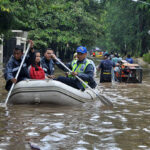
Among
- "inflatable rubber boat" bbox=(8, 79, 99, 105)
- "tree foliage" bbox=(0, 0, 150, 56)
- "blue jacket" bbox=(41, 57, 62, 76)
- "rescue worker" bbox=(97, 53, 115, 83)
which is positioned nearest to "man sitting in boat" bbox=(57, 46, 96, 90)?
"inflatable rubber boat" bbox=(8, 79, 99, 105)

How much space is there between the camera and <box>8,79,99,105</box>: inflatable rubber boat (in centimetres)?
1118

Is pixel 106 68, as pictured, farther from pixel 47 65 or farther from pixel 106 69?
pixel 47 65

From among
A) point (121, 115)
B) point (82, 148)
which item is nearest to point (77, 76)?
point (121, 115)

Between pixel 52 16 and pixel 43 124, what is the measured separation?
1210 inches

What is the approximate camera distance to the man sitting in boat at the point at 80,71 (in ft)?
39.1

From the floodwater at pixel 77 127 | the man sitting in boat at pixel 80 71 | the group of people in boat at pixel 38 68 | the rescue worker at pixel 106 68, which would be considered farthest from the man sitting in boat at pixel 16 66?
the rescue worker at pixel 106 68

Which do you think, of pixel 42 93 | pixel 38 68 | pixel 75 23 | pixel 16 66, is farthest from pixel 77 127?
pixel 75 23

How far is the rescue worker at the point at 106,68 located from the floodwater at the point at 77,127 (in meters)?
7.29

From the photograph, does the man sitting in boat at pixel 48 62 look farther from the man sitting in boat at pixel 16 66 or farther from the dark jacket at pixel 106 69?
the dark jacket at pixel 106 69

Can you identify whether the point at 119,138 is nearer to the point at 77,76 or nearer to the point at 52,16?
the point at 77,76

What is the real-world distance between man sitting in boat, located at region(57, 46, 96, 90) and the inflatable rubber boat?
1.76ft

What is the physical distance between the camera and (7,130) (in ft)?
26.2

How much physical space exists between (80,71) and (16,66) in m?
1.76

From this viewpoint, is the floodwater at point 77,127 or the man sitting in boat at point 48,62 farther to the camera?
the man sitting in boat at point 48,62
